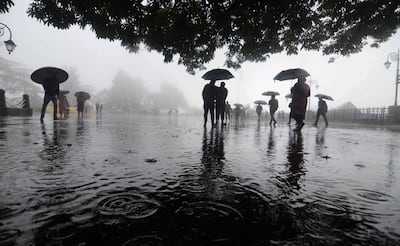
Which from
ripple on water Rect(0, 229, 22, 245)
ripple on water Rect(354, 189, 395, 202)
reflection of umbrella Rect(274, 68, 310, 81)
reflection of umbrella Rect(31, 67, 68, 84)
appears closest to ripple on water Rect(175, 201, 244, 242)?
ripple on water Rect(0, 229, 22, 245)

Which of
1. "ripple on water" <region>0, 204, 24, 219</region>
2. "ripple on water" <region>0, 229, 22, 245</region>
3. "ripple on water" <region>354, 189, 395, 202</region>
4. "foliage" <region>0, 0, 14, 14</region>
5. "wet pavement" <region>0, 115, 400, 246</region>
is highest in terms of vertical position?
"foliage" <region>0, 0, 14, 14</region>

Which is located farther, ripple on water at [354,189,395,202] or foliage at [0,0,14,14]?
foliage at [0,0,14,14]

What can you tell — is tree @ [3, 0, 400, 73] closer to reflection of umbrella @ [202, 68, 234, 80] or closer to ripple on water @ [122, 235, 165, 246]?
reflection of umbrella @ [202, 68, 234, 80]

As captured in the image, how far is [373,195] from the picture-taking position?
1629mm

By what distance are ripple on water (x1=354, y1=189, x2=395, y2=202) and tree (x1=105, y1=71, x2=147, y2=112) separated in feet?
235

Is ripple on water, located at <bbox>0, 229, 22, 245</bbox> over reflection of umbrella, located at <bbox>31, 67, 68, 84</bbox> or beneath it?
beneath

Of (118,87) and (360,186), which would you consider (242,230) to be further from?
(118,87)

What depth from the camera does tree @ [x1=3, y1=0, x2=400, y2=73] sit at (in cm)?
413

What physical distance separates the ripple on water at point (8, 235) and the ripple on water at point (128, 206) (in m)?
0.34

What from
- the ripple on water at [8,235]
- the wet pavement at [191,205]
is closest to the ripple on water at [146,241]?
the wet pavement at [191,205]

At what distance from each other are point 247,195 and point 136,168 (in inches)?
43.9

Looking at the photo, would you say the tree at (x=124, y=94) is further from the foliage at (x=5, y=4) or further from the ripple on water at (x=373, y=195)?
the ripple on water at (x=373, y=195)

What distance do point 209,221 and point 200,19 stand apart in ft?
16.1

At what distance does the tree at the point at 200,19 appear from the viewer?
4.13m
